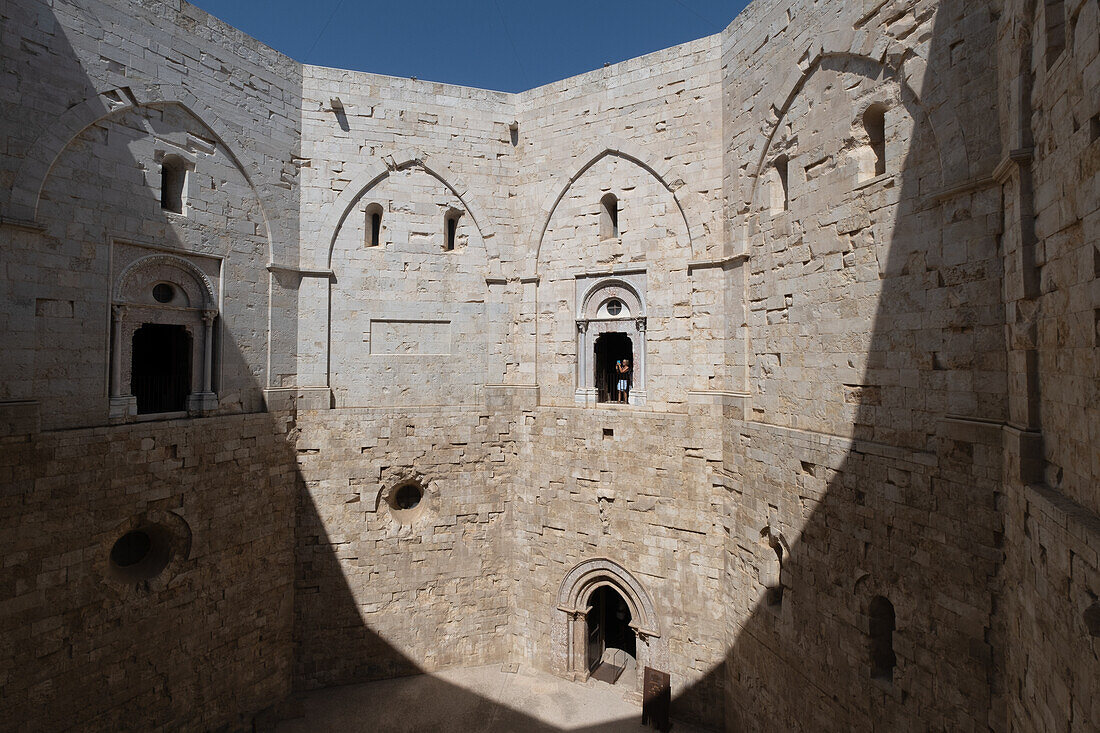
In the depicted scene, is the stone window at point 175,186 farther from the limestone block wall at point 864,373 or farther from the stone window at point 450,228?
the limestone block wall at point 864,373

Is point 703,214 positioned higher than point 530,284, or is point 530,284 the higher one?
point 703,214

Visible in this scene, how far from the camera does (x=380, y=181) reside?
1070 cm

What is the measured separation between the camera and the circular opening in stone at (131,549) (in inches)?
325

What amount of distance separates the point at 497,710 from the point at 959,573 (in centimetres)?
734

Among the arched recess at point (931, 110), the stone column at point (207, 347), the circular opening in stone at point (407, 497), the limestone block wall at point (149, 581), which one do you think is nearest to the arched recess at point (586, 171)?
the arched recess at point (931, 110)

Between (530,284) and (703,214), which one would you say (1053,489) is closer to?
(703,214)

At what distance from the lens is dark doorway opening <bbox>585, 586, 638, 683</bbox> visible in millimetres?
10547

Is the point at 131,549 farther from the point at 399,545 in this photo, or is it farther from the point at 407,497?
the point at 407,497

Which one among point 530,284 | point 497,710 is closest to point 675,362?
point 530,284

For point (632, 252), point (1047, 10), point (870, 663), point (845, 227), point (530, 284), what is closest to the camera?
point (1047, 10)

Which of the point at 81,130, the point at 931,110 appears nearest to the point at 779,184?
the point at 931,110

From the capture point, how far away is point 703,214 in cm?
947

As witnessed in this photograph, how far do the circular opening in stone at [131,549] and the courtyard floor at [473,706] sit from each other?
140 inches

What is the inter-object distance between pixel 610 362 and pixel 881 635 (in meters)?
6.99
